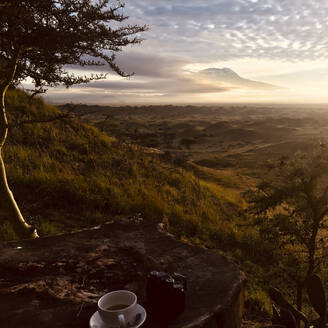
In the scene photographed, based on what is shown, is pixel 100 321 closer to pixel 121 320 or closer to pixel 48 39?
pixel 121 320

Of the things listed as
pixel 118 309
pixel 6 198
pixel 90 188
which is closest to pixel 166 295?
pixel 118 309

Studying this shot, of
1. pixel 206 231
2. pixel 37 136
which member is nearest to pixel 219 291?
pixel 206 231

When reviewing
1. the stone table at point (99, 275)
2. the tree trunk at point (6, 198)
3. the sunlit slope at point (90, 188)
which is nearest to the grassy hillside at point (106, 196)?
the sunlit slope at point (90, 188)

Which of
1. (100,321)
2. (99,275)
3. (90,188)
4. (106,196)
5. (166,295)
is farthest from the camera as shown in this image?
(90,188)

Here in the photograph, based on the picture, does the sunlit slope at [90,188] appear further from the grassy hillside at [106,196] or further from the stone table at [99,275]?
the stone table at [99,275]

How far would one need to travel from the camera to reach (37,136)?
11.9 m

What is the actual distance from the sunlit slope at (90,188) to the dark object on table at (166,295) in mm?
2918

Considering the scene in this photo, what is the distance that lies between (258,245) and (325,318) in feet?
19.8

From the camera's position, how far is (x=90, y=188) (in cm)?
856

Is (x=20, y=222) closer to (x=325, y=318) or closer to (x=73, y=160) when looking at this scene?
(x=325, y=318)

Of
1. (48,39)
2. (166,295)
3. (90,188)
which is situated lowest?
(90,188)

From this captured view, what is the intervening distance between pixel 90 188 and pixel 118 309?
267 inches

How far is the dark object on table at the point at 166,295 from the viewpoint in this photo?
214 cm

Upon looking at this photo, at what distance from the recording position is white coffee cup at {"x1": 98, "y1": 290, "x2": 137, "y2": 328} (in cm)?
191
